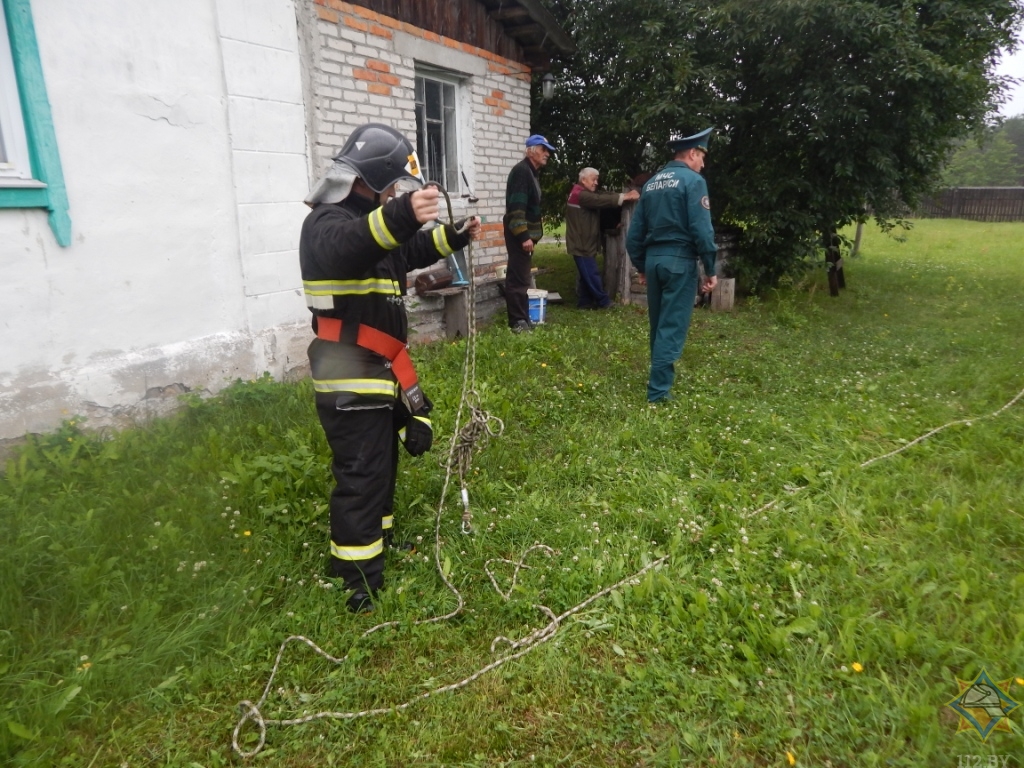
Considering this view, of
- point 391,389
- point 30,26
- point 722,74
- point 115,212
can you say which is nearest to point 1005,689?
point 391,389

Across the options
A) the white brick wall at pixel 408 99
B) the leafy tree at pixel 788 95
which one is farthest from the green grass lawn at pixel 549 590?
the leafy tree at pixel 788 95

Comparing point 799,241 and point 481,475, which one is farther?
point 799,241

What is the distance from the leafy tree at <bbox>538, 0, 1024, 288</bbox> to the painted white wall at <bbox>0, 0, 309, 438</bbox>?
558 centimetres

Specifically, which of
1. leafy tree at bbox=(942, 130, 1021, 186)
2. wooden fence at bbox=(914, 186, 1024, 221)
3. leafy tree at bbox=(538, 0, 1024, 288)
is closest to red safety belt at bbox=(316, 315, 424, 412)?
leafy tree at bbox=(538, 0, 1024, 288)

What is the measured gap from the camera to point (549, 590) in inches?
119

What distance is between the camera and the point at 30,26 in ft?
12.4

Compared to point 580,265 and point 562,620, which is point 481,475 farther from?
point 580,265

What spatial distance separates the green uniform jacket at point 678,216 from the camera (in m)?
5.18

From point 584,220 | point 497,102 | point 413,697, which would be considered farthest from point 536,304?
point 413,697

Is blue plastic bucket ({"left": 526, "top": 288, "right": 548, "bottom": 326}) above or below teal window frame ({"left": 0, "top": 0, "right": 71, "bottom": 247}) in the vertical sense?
below

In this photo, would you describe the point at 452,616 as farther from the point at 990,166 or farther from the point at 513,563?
the point at 990,166

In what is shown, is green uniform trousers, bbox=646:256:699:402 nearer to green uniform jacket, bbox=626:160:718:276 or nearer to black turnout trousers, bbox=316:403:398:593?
green uniform jacket, bbox=626:160:718:276

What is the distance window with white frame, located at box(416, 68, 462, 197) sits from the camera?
7359 mm

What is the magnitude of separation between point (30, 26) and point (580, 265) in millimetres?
6330
